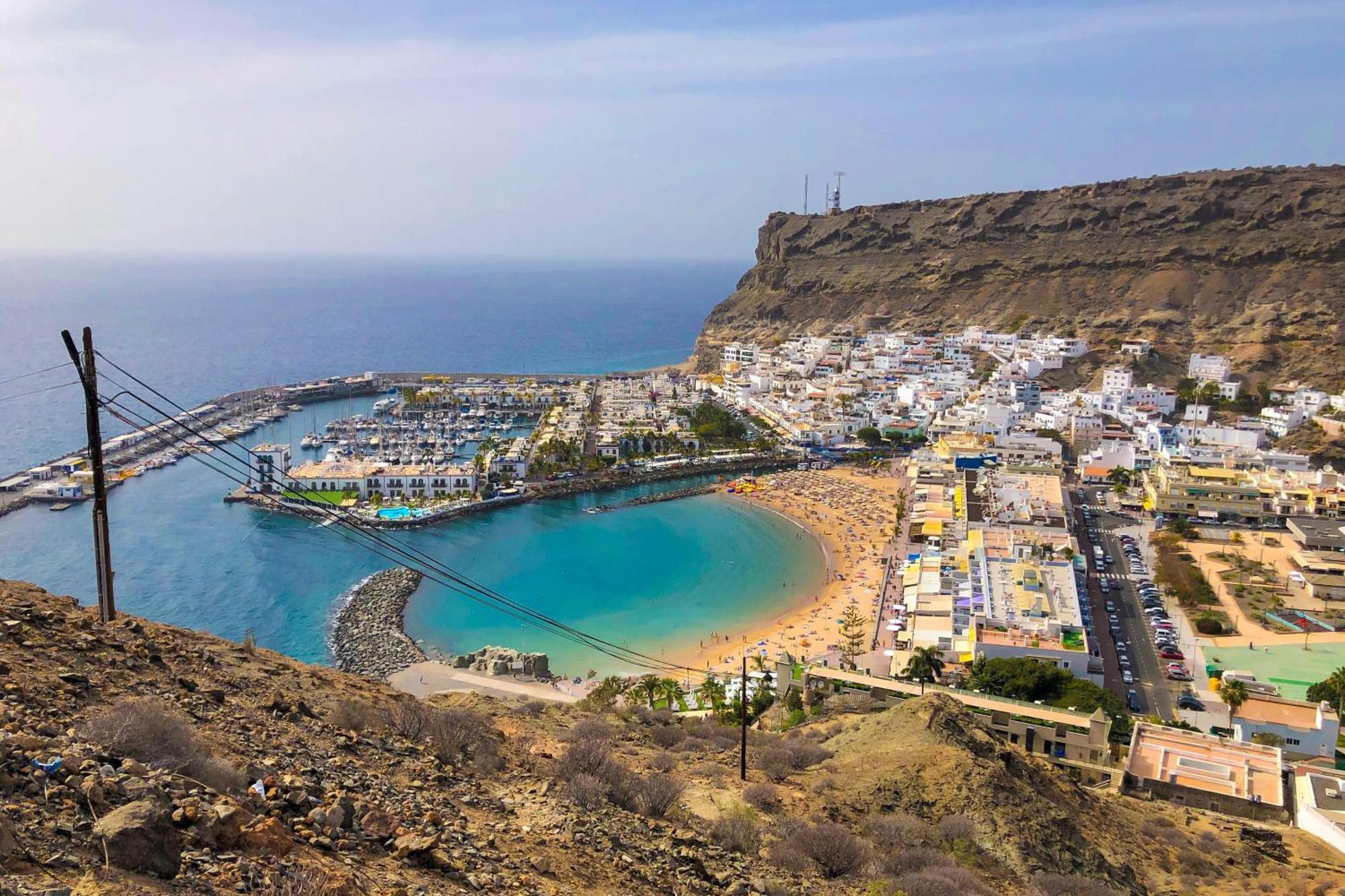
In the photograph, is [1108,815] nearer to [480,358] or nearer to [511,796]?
[511,796]

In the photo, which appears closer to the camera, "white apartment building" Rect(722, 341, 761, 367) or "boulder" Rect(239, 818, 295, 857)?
"boulder" Rect(239, 818, 295, 857)

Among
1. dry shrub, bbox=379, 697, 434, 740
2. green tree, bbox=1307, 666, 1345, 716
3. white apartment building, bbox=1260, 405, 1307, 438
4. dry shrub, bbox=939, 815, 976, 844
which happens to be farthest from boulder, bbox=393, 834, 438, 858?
white apartment building, bbox=1260, 405, 1307, 438

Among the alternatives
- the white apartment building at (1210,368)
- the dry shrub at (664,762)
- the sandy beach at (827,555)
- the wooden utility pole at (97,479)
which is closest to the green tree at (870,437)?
the sandy beach at (827,555)

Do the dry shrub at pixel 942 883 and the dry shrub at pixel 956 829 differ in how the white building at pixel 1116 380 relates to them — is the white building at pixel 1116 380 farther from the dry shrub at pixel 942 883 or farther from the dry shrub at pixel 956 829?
the dry shrub at pixel 942 883

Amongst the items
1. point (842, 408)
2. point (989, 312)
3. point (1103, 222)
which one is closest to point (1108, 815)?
point (842, 408)

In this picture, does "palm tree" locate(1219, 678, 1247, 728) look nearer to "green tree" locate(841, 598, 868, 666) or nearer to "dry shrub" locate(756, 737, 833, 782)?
"green tree" locate(841, 598, 868, 666)

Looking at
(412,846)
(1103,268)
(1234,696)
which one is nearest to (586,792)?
(412,846)
